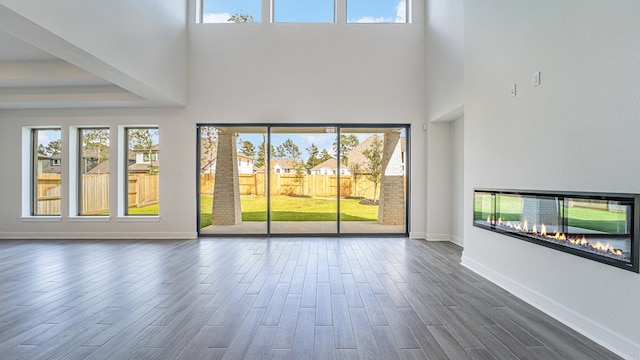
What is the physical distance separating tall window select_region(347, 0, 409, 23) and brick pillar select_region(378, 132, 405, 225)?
2.34m

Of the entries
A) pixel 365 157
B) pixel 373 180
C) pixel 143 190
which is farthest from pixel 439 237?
pixel 143 190

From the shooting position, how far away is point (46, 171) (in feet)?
22.7

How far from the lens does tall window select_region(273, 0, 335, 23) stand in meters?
6.70

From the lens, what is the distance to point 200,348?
2285mm

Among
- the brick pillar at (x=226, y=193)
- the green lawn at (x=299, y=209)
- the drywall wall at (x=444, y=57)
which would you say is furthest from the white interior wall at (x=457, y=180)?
the brick pillar at (x=226, y=193)

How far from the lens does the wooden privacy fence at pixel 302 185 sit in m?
6.77

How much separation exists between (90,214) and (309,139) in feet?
15.8

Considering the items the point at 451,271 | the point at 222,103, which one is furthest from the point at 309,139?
the point at 451,271

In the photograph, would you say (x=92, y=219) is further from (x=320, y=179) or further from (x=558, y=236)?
(x=558, y=236)

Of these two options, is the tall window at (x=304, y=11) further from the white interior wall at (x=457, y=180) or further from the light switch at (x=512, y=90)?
the light switch at (x=512, y=90)

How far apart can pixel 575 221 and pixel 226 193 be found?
5.75 metres

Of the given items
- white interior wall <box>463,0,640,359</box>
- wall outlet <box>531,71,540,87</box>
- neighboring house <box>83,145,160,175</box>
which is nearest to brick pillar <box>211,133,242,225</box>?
neighboring house <box>83,145,160,175</box>

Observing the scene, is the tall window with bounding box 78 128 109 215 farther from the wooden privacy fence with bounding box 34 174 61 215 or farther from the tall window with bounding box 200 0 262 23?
the tall window with bounding box 200 0 262 23

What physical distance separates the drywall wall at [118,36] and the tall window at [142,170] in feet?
3.88
